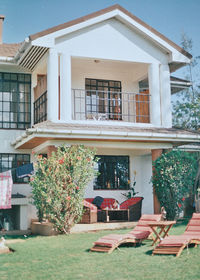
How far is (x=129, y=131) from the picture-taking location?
16.3m

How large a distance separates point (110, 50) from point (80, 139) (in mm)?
4017

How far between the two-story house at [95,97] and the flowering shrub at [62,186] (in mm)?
1027

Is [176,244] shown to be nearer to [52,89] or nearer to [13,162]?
[52,89]

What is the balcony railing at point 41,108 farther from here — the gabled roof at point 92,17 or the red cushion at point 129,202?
the red cushion at point 129,202

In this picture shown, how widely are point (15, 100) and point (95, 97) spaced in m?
3.58

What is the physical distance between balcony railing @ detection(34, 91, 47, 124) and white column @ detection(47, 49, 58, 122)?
0.88 m

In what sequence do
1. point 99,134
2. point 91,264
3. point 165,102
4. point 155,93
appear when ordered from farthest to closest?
1. point 165,102
2. point 155,93
3. point 99,134
4. point 91,264

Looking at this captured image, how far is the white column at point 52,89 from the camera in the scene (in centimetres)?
1619

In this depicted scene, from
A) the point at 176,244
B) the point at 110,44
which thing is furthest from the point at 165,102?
the point at 176,244

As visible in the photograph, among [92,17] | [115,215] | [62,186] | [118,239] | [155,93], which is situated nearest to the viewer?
[118,239]

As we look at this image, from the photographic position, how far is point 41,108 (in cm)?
1773

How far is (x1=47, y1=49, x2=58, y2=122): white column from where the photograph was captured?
16188 mm

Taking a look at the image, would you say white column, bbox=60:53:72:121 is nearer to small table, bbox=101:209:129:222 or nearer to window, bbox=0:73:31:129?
window, bbox=0:73:31:129

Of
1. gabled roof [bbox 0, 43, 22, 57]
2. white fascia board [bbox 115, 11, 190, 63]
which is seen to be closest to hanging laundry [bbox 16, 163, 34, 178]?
gabled roof [bbox 0, 43, 22, 57]
